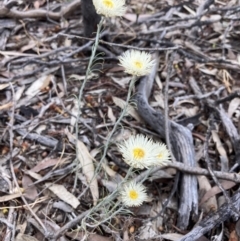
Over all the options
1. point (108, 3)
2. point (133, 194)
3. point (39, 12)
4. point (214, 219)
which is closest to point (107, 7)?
point (108, 3)

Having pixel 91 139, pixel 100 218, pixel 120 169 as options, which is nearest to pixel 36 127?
pixel 91 139

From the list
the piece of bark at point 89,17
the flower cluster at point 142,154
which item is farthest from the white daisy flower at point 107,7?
the piece of bark at point 89,17

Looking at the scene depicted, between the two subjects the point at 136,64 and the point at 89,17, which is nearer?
the point at 136,64

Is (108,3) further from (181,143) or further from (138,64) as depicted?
(181,143)

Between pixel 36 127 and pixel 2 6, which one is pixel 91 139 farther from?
pixel 2 6

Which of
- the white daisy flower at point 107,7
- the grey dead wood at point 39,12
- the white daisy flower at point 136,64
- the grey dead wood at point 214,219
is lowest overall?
the grey dead wood at point 214,219

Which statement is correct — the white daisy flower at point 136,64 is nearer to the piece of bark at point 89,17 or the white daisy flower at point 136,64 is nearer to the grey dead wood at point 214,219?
the grey dead wood at point 214,219

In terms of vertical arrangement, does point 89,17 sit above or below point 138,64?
below

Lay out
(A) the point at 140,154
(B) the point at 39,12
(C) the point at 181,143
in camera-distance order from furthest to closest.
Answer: (B) the point at 39,12 → (C) the point at 181,143 → (A) the point at 140,154

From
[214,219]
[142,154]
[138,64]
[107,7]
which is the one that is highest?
[107,7]
